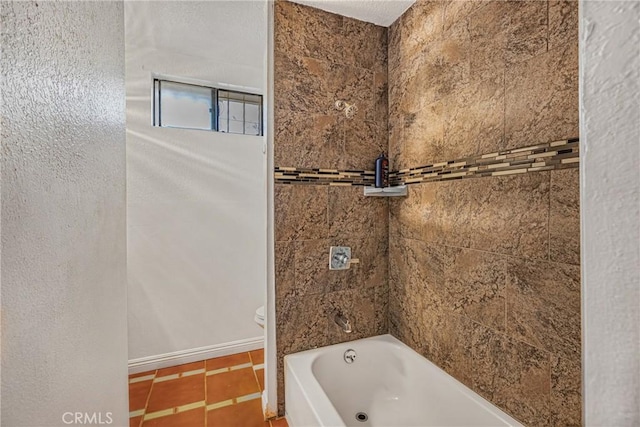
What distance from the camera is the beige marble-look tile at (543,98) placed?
3.24 feet

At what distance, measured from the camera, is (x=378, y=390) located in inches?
69.1

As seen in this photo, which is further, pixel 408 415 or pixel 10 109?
pixel 408 415

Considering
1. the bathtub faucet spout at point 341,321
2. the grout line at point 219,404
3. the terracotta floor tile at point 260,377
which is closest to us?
the bathtub faucet spout at point 341,321

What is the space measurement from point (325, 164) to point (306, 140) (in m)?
0.19

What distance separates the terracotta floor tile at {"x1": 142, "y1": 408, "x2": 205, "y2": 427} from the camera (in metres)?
1.63

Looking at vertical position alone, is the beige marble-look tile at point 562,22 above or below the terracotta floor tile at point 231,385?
above

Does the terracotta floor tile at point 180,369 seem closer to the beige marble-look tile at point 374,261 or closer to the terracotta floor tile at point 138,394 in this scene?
the terracotta floor tile at point 138,394

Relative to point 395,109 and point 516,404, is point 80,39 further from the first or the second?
point 516,404

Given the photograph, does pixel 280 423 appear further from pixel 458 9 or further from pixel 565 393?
pixel 458 9

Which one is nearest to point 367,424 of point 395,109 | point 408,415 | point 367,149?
point 408,415

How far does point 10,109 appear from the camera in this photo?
1.48ft

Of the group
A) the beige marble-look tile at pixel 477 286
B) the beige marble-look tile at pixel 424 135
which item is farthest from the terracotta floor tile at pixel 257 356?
the beige marble-look tile at pixel 424 135

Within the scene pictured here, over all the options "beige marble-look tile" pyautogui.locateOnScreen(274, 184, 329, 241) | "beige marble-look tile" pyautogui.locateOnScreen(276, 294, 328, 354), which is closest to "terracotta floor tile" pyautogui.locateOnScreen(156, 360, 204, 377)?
"beige marble-look tile" pyautogui.locateOnScreen(276, 294, 328, 354)

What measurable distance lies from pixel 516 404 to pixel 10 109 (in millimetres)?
1843
